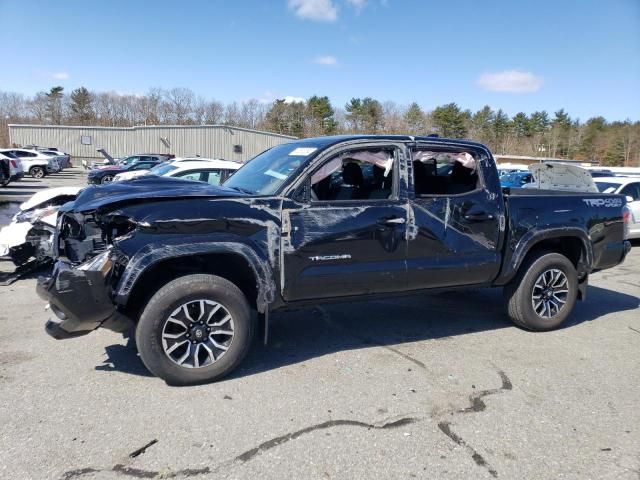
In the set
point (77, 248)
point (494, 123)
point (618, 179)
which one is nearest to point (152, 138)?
point (618, 179)

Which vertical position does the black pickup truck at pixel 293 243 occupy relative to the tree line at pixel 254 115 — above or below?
below

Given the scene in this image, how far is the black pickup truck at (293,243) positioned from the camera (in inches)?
141

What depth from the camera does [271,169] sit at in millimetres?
4531

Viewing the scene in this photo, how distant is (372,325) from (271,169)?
203 centimetres

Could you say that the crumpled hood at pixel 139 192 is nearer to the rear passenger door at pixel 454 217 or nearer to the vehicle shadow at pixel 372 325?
the vehicle shadow at pixel 372 325

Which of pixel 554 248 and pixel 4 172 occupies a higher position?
pixel 4 172

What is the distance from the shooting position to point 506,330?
5328mm

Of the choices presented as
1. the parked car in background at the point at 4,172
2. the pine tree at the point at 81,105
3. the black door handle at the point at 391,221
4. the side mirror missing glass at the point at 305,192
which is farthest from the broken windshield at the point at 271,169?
the pine tree at the point at 81,105

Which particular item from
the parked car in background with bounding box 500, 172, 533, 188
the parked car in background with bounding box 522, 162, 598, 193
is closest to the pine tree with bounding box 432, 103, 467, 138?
the parked car in background with bounding box 500, 172, 533, 188

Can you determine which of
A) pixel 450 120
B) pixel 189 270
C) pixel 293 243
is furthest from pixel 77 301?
pixel 450 120

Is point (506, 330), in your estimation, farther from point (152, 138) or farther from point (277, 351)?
point (152, 138)

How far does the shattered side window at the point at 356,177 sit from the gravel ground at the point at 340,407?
145 centimetres

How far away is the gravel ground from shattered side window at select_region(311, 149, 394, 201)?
1446mm

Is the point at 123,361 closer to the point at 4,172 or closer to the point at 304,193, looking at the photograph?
the point at 304,193
